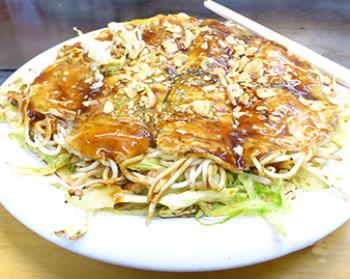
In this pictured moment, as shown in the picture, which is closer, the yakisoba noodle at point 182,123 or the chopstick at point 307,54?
the yakisoba noodle at point 182,123

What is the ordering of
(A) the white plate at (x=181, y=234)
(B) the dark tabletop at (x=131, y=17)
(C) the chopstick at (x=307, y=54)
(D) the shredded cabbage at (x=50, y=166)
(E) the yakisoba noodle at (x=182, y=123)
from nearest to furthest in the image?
(A) the white plate at (x=181, y=234)
(E) the yakisoba noodle at (x=182, y=123)
(D) the shredded cabbage at (x=50, y=166)
(C) the chopstick at (x=307, y=54)
(B) the dark tabletop at (x=131, y=17)

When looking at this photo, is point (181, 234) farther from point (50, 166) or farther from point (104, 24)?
point (104, 24)

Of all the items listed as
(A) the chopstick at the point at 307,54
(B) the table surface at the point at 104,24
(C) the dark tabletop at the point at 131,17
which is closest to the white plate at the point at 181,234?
(B) the table surface at the point at 104,24

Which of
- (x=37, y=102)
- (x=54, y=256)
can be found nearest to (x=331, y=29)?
(x=37, y=102)

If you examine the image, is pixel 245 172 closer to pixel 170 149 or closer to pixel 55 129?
pixel 170 149

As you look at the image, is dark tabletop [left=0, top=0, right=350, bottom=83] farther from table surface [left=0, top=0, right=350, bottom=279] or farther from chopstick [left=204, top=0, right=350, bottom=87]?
chopstick [left=204, top=0, right=350, bottom=87]

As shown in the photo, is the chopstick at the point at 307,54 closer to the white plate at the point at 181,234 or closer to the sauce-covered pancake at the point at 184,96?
the sauce-covered pancake at the point at 184,96

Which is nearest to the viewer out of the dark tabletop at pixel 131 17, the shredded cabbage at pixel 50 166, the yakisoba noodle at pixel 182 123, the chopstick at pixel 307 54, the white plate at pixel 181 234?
the white plate at pixel 181 234

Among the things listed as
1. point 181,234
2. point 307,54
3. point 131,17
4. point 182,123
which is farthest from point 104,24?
point 181,234
